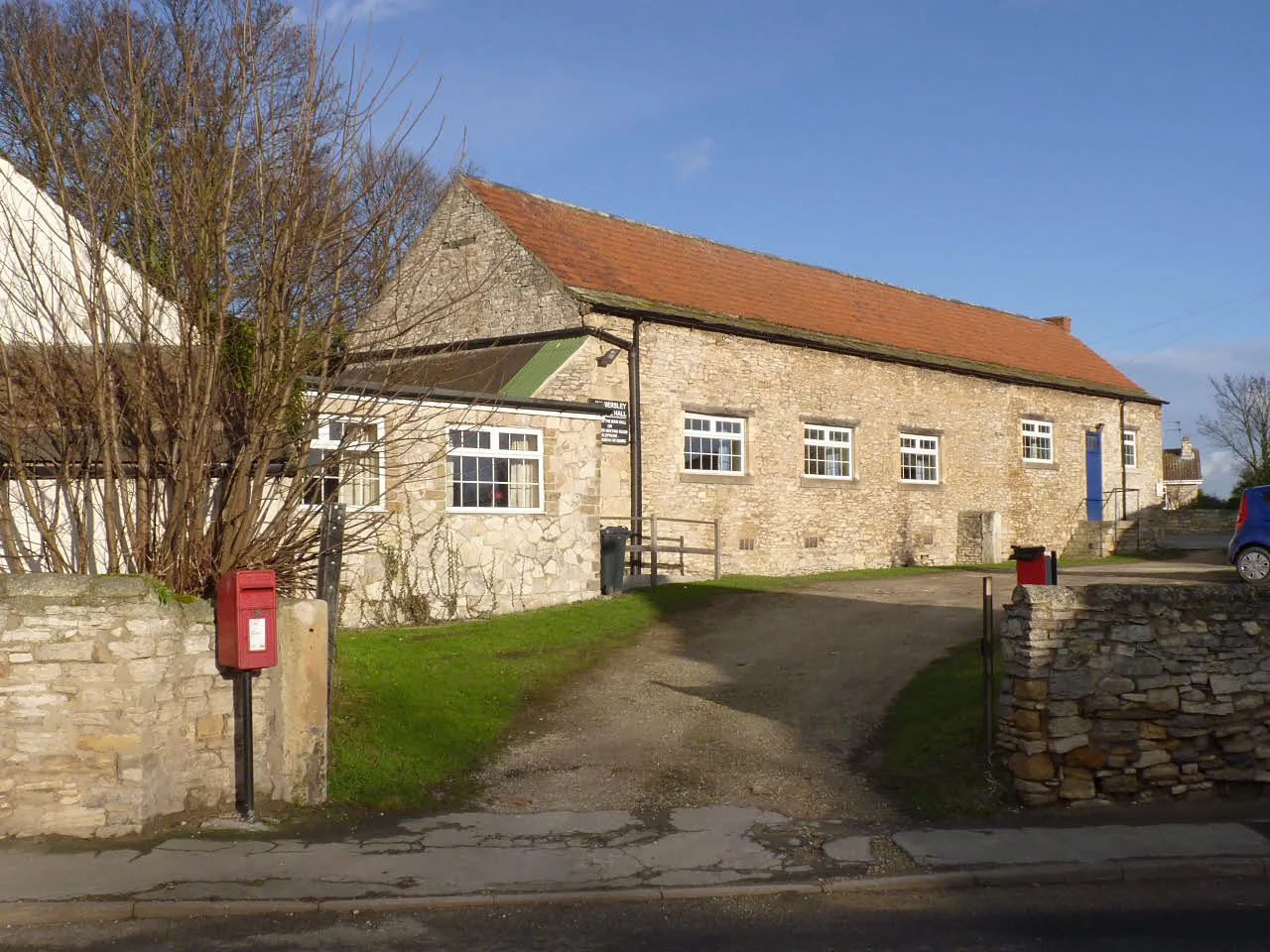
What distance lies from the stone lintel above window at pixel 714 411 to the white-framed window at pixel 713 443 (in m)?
0.07

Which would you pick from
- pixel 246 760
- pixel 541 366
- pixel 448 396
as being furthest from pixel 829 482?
pixel 246 760

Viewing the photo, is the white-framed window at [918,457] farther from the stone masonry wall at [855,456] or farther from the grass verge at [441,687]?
the grass verge at [441,687]

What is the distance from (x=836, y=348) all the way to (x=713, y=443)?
14.0 ft

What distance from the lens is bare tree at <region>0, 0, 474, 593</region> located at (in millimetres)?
9539

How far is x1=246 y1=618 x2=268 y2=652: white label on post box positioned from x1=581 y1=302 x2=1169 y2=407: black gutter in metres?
13.7

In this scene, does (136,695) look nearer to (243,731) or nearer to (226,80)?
(243,731)

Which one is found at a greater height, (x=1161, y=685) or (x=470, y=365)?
(x=470, y=365)

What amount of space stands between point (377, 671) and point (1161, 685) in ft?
23.8

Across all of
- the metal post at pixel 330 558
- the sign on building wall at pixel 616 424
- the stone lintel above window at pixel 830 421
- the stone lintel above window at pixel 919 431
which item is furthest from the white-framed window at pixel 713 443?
the metal post at pixel 330 558

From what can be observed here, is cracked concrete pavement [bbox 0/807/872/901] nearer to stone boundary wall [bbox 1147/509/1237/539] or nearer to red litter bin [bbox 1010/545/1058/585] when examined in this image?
red litter bin [bbox 1010/545/1058/585]

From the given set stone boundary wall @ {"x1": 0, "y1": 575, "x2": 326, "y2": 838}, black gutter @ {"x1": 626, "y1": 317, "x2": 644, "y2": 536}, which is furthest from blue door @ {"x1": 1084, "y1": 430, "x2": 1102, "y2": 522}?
stone boundary wall @ {"x1": 0, "y1": 575, "x2": 326, "y2": 838}

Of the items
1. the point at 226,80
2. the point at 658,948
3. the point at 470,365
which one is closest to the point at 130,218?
the point at 226,80

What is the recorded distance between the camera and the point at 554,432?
18.4 meters

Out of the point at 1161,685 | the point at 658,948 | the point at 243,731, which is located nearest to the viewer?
the point at 658,948
